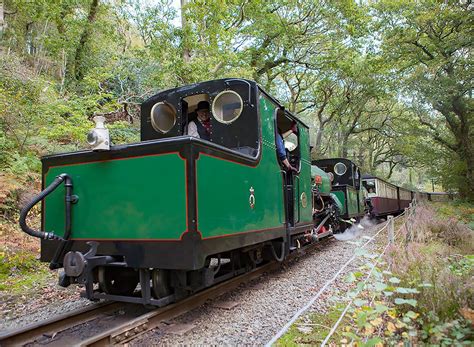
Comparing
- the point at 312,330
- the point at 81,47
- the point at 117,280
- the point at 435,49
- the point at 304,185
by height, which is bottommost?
the point at 312,330

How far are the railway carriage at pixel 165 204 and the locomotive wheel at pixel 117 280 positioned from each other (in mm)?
12

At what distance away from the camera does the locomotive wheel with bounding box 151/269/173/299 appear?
361 cm

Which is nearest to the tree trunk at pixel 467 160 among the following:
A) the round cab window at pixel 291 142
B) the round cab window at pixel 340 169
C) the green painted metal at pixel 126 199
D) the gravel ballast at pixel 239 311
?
the round cab window at pixel 340 169

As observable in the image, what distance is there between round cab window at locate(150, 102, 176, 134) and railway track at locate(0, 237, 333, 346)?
2.42 m

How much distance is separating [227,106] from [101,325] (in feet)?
10.00

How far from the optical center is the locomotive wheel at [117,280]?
3879mm

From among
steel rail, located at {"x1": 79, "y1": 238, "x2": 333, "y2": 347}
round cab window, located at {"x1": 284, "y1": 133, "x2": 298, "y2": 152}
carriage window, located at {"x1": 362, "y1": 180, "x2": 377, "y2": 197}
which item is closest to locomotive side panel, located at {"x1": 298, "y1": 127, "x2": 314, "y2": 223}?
round cab window, located at {"x1": 284, "y1": 133, "x2": 298, "y2": 152}

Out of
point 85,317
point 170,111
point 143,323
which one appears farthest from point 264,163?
point 85,317

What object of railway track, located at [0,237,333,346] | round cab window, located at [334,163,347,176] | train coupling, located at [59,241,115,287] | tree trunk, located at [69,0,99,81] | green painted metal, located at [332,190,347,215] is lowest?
railway track, located at [0,237,333,346]

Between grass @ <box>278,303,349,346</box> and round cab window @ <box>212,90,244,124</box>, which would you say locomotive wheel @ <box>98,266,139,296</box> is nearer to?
grass @ <box>278,303,349,346</box>

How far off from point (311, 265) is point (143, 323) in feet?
13.5

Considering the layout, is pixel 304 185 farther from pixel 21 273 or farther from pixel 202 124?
pixel 21 273

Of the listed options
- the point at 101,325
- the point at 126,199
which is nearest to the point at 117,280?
the point at 101,325

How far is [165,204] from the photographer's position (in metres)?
3.19
